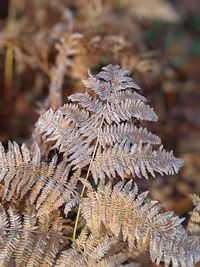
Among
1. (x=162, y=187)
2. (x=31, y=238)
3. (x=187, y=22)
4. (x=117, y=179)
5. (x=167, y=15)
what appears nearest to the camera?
(x=31, y=238)

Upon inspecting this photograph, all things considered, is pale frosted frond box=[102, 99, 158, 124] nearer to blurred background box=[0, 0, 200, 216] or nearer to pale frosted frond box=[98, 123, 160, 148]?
pale frosted frond box=[98, 123, 160, 148]

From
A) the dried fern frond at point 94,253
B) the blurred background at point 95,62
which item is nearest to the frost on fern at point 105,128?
the dried fern frond at point 94,253

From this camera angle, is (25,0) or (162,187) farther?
(25,0)

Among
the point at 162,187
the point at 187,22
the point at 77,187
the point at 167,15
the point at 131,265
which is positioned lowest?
the point at 131,265

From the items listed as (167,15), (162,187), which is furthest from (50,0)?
(162,187)

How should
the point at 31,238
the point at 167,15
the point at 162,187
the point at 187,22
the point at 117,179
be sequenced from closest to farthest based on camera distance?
1. the point at 31,238
2. the point at 117,179
3. the point at 162,187
4. the point at 167,15
5. the point at 187,22

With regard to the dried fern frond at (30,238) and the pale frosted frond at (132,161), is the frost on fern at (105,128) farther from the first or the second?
the dried fern frond at (30,238)

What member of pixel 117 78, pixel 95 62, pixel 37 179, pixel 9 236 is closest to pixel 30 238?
pixel 9 236

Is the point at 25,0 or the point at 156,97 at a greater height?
the point at 25,0

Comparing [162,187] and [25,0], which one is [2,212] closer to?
[162,187]
